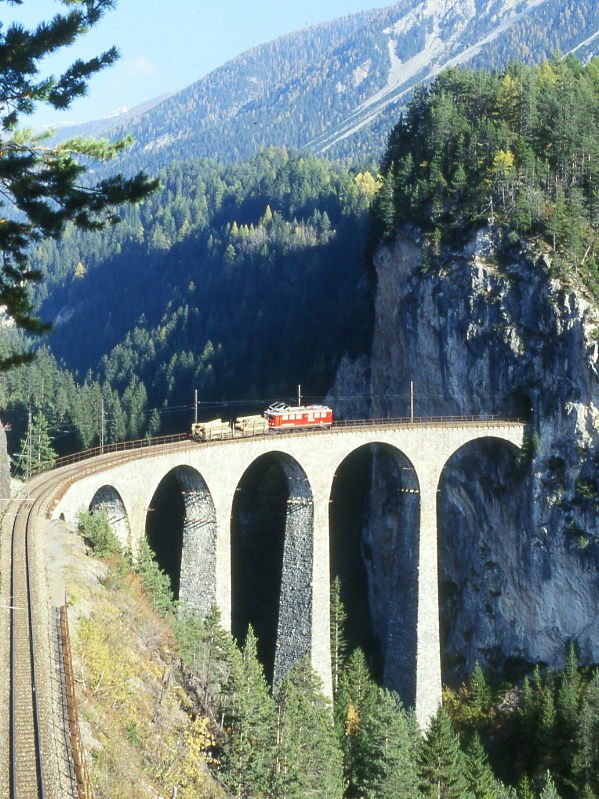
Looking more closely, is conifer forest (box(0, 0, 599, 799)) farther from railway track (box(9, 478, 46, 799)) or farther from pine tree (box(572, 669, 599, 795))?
railway track (box(9, 478, 46, 799))

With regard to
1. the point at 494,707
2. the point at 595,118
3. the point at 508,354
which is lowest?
the point at 494,707

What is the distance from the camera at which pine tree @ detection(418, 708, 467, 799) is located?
4694cm

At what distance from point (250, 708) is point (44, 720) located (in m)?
12.7

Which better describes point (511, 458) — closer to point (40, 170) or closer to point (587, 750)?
point (587, 750)

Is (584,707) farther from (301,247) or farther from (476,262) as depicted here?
(301,247)

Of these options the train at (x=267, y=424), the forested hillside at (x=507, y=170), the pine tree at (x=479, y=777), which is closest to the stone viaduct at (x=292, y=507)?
the train at (x=267, y=424)

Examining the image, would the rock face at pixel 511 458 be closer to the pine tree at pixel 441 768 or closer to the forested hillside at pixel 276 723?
the forested hillside at pixel 276 723

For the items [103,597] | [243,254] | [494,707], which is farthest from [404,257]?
[243,254]

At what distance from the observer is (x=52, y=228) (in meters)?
17.7

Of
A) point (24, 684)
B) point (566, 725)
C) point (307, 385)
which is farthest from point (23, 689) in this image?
point (307, 385)

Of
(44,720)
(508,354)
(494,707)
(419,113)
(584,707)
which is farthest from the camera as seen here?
(419,113)

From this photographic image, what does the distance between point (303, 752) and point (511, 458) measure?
33.7 metres

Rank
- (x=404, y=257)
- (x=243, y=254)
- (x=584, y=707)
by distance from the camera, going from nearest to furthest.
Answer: (x=584, y=707)
(x=404, y=257)
(x=243, y=254)

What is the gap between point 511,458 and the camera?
6712 cm
